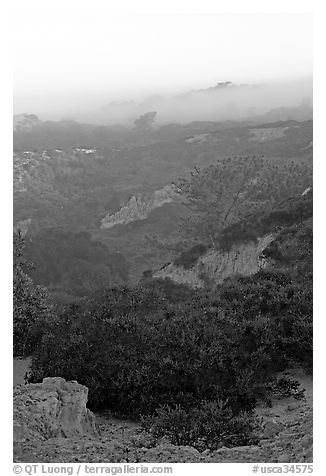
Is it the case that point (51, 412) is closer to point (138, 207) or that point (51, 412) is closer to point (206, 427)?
point (206, 427)

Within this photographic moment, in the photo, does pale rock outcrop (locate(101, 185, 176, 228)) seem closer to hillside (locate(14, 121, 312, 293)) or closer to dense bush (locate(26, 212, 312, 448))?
hillside (locate(14, 121, 312, 293))

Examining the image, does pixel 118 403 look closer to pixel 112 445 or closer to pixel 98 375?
pixel 98 375

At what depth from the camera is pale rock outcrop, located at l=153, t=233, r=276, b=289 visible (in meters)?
22.6

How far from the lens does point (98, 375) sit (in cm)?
764

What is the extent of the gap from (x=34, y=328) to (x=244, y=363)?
192 inches

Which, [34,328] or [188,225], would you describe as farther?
[188,225]

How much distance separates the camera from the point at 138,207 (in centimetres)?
6700

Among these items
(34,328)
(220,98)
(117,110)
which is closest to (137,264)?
(34,328)

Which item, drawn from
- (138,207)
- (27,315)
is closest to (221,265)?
(27,315)

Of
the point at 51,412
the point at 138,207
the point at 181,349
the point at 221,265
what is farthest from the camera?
the point at 138,207

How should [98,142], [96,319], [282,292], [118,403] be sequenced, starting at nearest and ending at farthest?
[118,403], [96,319], [282,292], [98,142]

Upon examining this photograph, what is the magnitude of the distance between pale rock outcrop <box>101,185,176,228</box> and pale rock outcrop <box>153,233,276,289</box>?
38.5 m

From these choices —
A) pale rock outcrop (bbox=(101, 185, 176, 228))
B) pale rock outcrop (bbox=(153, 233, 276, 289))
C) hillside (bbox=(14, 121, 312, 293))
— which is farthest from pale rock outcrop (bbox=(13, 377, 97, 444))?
pale rock outcrop (bbox=(101, 185, 176, 228))

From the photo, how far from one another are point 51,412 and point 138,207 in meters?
61.1
